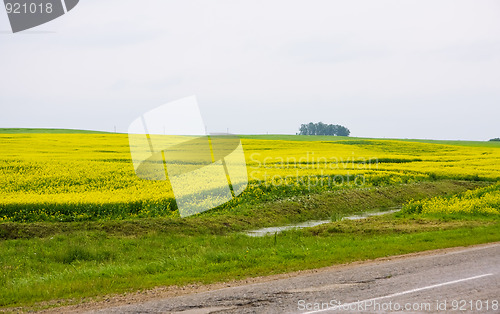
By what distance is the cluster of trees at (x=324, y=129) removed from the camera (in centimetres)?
16475

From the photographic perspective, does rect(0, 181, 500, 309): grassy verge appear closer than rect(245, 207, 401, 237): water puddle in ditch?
Yes

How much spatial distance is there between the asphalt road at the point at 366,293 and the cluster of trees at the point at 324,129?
155 meters

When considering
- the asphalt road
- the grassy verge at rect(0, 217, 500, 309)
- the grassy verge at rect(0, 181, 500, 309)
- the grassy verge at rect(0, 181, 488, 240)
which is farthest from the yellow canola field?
the asphalt road

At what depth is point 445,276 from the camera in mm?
10203

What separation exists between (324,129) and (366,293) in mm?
158410

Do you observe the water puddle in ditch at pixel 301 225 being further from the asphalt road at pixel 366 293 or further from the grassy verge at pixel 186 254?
the asphalt road at pixel 366 293

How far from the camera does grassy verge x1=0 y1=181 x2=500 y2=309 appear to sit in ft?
37.0

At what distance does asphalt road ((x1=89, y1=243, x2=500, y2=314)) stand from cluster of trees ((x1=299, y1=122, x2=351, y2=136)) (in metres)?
155

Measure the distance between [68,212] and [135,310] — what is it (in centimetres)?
1443

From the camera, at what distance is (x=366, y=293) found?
912 centimetres

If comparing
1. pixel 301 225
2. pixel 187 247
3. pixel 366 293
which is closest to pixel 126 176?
pixel 301 225

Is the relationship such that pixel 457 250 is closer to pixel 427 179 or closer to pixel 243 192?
pixel 243 192

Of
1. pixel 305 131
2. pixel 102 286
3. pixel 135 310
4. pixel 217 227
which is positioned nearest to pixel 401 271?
pixel 135 310

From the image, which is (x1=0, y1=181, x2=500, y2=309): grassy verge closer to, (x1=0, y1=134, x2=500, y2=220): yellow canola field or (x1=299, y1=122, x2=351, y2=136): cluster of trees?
(x1=0, y1=134, x2=500, y2=220): yellow canola field
